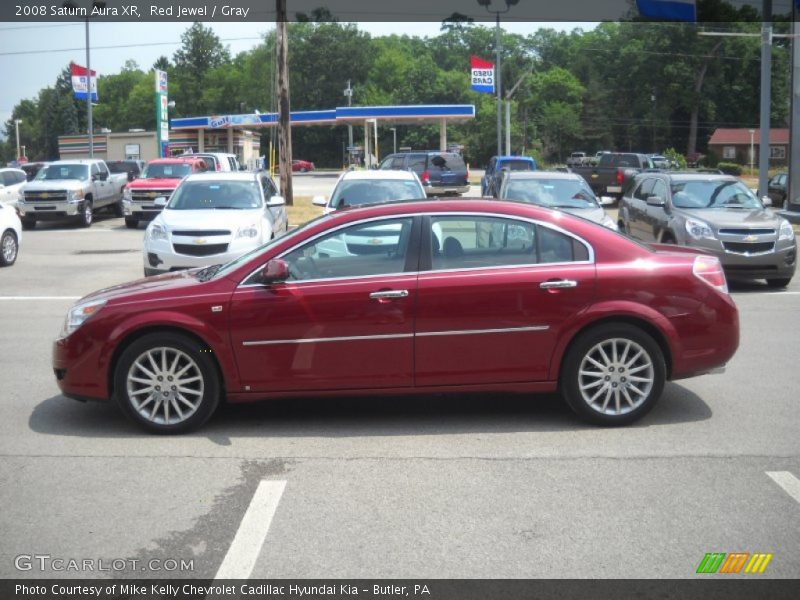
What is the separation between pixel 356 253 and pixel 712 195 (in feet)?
32.6

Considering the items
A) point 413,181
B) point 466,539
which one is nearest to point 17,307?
point 413,181

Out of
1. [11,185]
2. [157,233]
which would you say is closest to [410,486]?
[157,233]

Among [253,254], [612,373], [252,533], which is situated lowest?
[252,533]

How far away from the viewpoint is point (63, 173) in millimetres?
27312

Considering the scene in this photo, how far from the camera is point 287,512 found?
5227 mm

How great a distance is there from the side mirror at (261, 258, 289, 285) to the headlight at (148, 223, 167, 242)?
7484 mm

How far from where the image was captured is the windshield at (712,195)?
15014 mm

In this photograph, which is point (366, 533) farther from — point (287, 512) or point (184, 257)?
point (184, 257)

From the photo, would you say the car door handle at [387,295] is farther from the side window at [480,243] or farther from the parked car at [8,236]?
the parked car at [8,236]

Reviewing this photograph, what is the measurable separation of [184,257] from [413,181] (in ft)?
14.8

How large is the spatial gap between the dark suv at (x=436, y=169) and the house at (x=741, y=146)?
5490 centimetres

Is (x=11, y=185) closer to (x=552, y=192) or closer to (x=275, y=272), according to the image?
(x=552, y=192)

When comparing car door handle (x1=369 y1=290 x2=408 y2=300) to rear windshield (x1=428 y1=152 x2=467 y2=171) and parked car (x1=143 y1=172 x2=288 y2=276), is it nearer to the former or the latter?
parked car (x1=143 y1=172 x2=288 y2=276)

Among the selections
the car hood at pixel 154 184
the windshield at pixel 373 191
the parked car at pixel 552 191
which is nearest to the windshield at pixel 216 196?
the windshield at pixel 373 191
